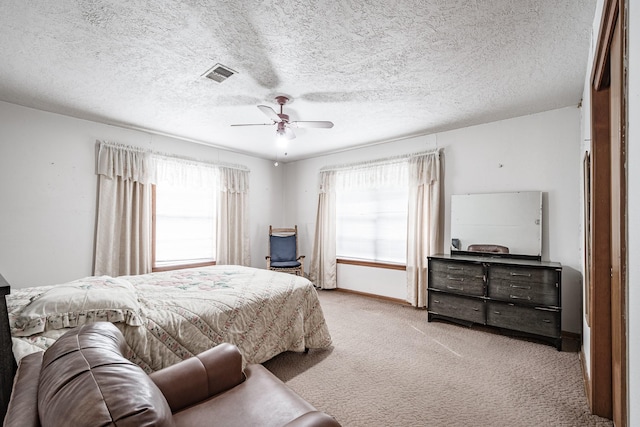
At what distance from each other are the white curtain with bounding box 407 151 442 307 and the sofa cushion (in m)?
3.91

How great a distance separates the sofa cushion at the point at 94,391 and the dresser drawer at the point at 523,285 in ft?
11.3

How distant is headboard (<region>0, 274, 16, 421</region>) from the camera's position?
1.21 meters

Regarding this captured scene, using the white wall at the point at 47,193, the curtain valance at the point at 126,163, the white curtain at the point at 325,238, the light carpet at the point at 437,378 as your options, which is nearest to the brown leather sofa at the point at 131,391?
the light carpet at the point at 437,378

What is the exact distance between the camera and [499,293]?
331cm

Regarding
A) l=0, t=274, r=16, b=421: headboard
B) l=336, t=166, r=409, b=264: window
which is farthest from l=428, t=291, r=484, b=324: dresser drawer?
l=0, t=274, r=16, b=421: headboard

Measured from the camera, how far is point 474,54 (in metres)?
2.29

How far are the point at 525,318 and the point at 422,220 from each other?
1.69m

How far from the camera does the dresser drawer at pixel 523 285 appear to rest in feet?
9.95

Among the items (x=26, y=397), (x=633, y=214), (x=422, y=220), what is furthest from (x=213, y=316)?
(x=422, y=220)

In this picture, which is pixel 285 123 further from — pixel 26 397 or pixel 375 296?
pixel 375 296

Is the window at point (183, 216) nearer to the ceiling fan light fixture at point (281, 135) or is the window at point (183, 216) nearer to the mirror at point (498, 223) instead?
the ceiling fan light fixture at point (281, 135)

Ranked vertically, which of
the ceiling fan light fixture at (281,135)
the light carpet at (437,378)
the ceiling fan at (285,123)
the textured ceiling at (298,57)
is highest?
the textured ceiling at (298,57)

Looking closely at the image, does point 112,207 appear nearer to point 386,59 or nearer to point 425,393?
point 386,59

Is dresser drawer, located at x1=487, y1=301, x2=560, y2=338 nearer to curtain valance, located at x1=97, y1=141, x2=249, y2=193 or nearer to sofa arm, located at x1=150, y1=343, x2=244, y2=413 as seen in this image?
sofa arm, located at x1=150, y1=343, x2=244, y2=413
